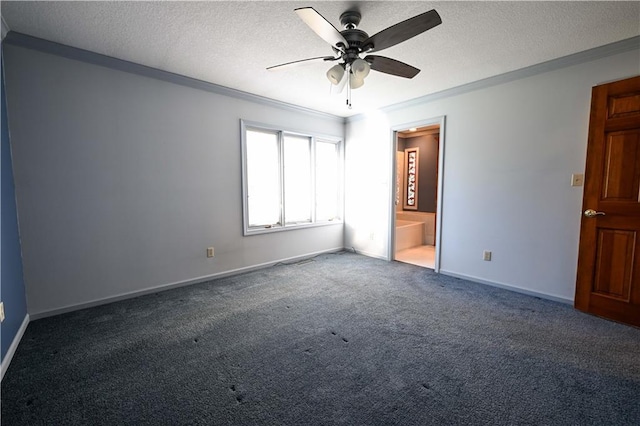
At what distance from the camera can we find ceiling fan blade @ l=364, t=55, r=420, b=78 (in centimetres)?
213

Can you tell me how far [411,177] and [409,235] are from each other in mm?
1655

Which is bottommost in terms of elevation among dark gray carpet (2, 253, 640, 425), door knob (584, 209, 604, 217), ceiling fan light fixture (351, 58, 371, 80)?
dark gray carpet (2, 253, 640, 425)

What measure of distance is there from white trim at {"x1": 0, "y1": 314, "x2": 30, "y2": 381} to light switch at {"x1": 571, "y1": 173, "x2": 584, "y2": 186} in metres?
4.89

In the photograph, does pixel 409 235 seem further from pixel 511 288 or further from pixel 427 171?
pixel 511 288

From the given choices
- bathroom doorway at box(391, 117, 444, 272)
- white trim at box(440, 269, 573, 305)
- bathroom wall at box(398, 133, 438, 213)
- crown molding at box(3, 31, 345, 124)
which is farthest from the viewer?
bathroom wall at box(398, 133, 438, 213)

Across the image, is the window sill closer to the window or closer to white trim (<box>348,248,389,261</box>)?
the window

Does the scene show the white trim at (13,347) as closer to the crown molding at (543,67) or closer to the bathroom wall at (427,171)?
the crown molding at (543,67)

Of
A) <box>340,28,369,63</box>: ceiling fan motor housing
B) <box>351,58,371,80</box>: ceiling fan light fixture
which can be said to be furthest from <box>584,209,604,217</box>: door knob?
<box>340,28,369,63</box>: ceiling fan motor housing

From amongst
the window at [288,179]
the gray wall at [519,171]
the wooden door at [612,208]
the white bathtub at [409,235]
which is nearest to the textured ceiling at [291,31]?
the gray wall at [519,171]

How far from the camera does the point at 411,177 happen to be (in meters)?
6.56

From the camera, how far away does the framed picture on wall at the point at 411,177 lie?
647 cm

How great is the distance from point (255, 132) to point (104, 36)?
1923 millimetres

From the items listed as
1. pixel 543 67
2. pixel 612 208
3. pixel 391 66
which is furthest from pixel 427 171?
pixel 391 66

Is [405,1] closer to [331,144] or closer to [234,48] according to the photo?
[234,48]
